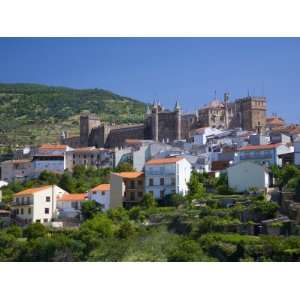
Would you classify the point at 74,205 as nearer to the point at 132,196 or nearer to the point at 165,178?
the point at 132,196

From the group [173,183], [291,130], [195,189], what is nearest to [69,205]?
[173,183]

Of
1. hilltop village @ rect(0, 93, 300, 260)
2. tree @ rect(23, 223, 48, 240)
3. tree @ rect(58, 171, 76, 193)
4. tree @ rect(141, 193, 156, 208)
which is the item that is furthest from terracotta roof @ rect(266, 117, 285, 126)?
tree @ rect(23, 223, 48, 240)

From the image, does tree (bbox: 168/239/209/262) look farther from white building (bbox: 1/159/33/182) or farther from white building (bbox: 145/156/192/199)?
white building (bbox: 1/159/33/182)

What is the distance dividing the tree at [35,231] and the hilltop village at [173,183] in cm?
217

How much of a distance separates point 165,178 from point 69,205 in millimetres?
3940

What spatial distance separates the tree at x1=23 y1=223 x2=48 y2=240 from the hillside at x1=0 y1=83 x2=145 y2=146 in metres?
29.3

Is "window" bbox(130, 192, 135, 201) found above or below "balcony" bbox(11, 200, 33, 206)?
above

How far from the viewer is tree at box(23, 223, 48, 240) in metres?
22.2

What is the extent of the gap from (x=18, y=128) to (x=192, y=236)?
40665 mm

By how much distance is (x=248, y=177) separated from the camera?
26.7 meters

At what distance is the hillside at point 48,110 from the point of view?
58281mm

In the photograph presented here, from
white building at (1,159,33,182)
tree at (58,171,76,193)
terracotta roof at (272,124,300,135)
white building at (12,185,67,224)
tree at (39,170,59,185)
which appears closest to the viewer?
white building at (12,185,67,224)
